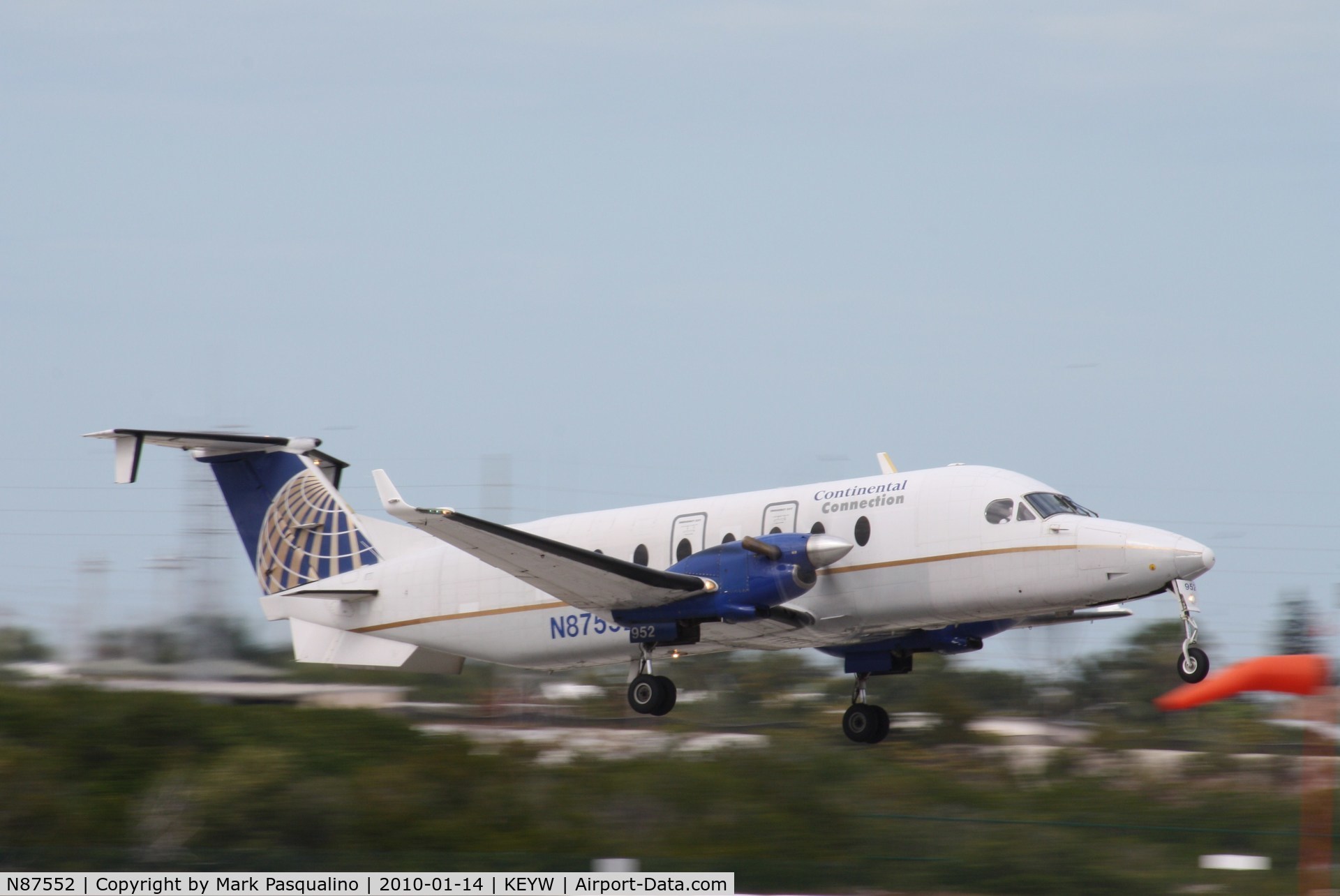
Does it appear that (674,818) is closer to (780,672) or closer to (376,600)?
(376,600)

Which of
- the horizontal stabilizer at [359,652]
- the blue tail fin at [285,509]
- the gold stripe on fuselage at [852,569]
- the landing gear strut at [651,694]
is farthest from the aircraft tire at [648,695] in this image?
the blue tail fin at [285,509]

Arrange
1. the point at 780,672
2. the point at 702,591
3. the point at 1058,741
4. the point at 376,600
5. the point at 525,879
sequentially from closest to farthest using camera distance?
the point at 525,879 → the point at 702,591 → the point at 376,600 → the point at 1058,741 → the point at 780,672

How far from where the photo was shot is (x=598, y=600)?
60.3ft

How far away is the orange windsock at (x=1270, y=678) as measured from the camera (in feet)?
49.3

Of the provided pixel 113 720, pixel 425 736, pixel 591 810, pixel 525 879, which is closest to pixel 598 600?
pixel 591 810

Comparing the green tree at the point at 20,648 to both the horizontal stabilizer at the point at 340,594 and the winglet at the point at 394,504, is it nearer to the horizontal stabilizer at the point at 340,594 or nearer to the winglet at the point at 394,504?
the horizontal stabilizer at the point at 340,594

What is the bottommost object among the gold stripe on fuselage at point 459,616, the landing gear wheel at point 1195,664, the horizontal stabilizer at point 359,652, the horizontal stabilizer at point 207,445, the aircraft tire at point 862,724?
the aircraft tire at point 862,724

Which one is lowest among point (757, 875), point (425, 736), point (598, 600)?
point (757, 875)

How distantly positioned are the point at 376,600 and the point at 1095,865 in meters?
10.6

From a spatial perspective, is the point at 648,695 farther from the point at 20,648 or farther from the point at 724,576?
the point at 20,648

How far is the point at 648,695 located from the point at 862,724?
138 inches

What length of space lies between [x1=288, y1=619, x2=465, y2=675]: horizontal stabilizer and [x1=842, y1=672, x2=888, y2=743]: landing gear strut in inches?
220

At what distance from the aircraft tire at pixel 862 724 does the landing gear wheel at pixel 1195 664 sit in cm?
511

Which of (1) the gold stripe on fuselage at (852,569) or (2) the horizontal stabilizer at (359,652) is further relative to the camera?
(2) the horizontal stabilizer at (359,652)
